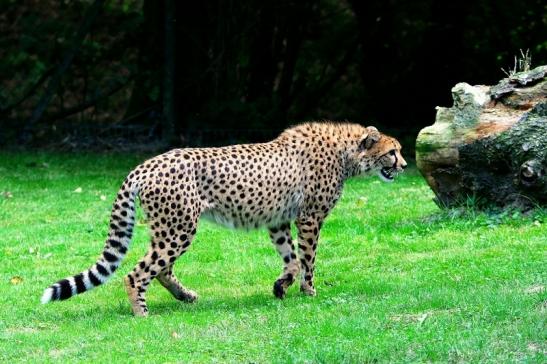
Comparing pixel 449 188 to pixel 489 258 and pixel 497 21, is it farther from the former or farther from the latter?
pixel 497 21

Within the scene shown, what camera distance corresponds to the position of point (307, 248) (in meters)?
7.83

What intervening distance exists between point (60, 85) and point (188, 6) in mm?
2309

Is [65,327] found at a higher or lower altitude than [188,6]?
lower

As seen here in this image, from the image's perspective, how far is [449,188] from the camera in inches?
385

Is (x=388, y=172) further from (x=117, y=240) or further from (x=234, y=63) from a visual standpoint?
(x=234, y=63)

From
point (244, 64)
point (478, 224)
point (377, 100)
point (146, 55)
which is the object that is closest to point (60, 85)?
point (146, 55)

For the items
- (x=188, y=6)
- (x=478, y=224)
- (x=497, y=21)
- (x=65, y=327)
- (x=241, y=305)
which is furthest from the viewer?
(x=497, y=21)

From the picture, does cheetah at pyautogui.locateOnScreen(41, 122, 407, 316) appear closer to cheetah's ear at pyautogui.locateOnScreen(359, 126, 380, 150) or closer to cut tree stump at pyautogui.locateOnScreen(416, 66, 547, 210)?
cheetah's ear at pyautogui.locateOnScreen(359, 126, 380, 150)

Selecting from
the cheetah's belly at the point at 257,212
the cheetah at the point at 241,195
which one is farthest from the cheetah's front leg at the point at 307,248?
the cheetah's belly at the point at 257,212

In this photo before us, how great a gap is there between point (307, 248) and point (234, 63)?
846 centimetres

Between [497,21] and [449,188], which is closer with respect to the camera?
[449,188]

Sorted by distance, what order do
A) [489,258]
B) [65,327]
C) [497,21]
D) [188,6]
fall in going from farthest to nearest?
[497,21] < [188,6] < [489,258] < [65,327]

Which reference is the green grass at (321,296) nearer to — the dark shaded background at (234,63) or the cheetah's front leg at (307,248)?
the cheetah's front leg at (307,248)

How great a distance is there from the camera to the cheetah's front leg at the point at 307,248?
781cm
